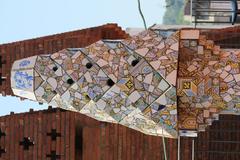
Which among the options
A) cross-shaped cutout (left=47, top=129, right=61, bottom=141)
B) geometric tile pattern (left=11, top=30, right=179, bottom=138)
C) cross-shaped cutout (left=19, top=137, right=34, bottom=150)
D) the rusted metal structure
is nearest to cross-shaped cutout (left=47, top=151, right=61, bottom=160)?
the rusted metal structure

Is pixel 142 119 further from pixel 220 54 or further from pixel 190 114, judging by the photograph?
pixel 220 54

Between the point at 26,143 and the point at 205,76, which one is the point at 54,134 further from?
the point at 205,76

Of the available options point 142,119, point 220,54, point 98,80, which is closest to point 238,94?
point 220,54

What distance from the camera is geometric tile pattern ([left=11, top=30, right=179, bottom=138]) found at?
7055mm

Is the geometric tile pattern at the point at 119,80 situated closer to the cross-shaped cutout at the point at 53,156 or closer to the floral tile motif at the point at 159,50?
the floral tile motif at the point at 159,50

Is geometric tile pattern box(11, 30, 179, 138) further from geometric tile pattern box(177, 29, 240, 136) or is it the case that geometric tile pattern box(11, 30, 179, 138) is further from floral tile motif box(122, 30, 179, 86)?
geometric tile pattern box(177, 29, 240, 136)

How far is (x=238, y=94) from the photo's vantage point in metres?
7.24

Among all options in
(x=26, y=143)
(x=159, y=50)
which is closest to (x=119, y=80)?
(x=159, y=50)

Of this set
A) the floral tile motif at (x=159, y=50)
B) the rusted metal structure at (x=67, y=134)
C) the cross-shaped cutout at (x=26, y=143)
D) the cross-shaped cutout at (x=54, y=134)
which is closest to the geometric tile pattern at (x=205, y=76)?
the floral tile motif at (x=159, y=50)

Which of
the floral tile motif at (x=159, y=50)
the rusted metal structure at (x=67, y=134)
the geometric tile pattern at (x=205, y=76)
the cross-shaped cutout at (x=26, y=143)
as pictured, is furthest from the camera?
the cross-shaped cutout at (x=26, y=143)

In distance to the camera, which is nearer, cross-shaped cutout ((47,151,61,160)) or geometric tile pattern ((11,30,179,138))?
geometric tile pattern ((11,30,179,138))

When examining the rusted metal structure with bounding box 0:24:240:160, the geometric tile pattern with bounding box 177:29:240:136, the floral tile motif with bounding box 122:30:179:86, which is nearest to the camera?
the floral tile motif with bounding box 122:30:179:86

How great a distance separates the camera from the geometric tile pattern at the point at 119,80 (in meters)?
7.05

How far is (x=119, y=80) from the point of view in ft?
23.5
